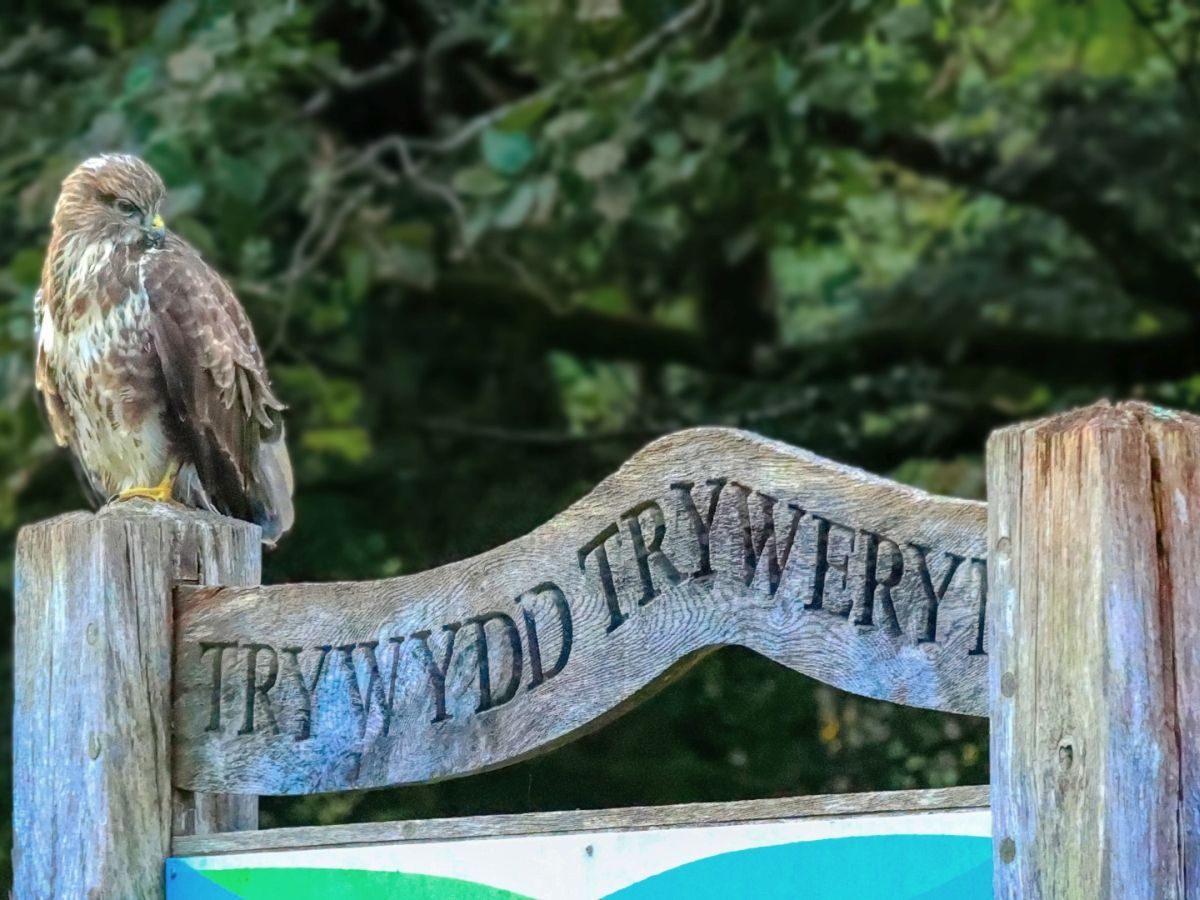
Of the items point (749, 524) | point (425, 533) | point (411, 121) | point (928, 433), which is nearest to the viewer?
point (749, 524)

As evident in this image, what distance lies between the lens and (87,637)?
Answer: 2.29m

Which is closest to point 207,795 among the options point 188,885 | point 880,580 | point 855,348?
point 188,885

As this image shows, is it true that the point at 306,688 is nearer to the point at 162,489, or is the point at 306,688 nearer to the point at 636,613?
the point at 636,613

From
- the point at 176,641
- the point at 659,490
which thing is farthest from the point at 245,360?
the point at 659,490

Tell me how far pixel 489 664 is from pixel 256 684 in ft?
1.01

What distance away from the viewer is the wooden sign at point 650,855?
182 centimetres

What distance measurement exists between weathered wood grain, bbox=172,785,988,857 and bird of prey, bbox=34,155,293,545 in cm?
112

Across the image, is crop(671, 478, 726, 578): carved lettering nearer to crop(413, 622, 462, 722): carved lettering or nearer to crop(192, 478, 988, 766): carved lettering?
crop(192, 478, 988, 766): carved lettering

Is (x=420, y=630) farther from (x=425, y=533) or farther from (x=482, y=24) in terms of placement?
(x=482, y=24)

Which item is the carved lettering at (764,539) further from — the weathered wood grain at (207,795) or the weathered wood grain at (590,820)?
the weathered wood grain at (207,795)

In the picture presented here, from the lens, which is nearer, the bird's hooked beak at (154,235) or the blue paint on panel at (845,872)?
the blue paint on panel at (845,872)

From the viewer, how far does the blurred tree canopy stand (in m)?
5.25

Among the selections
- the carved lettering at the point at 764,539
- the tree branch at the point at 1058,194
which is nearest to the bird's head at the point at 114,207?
the carved lettering at the point at 764,539

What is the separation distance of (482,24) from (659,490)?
4.13 m
